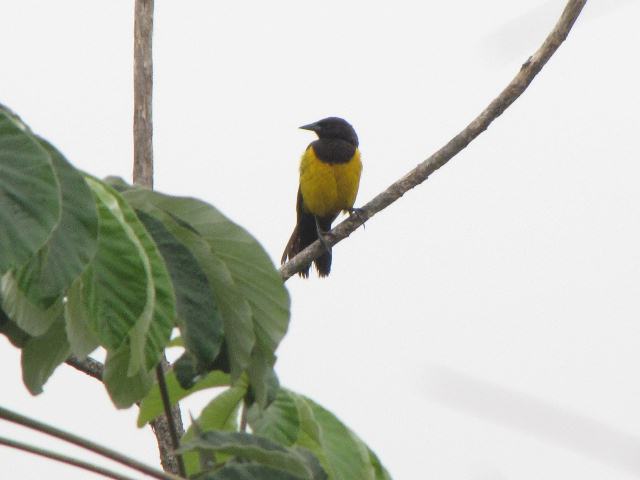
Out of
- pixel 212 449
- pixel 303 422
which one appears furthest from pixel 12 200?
pixel 303 422

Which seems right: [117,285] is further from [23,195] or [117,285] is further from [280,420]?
[280,420]

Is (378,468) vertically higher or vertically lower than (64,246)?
lower

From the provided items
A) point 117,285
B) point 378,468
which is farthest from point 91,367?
point 117,285

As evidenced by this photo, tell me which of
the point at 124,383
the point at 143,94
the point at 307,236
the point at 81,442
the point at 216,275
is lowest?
the point at 307,236

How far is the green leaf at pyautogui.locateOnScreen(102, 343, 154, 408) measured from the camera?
61.9 inches

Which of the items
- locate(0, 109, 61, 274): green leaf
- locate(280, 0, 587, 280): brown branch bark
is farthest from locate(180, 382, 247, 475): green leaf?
locate(280, 0, 587, 280): brown branch bark

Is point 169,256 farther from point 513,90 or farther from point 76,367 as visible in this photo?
point 513,90

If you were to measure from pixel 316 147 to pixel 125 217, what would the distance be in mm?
6314

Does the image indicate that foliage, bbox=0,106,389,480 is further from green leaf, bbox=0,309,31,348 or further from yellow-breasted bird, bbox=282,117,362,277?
yellow-breasted bird, bbox=282,117,362,277

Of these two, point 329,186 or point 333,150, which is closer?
point 329,186

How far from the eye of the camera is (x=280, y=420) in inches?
72.2

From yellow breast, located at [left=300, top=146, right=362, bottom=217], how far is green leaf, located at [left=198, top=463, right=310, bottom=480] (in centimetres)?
593

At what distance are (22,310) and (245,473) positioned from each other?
35cm

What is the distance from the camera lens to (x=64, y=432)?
1038 mm
